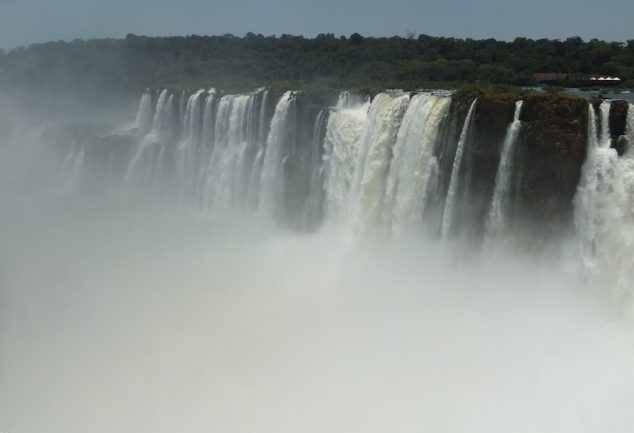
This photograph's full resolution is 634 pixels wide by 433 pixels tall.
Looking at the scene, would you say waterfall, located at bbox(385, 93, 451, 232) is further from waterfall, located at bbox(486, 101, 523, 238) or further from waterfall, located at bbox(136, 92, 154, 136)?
waterfall, located at bbox(136, 92, 154, 136)

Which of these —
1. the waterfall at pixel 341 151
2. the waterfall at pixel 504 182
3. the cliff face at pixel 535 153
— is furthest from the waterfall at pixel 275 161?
A: the waterfall at pixel 504 182

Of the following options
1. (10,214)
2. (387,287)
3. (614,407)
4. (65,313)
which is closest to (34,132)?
(10,214)

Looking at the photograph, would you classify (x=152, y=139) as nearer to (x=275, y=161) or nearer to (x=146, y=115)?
(x=146, y=115)

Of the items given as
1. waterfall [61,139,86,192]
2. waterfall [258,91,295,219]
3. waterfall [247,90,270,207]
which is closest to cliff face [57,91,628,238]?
waterfall [258,91,295,219]

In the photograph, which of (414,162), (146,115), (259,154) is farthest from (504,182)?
(146,115)

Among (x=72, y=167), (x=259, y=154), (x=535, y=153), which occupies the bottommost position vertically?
(x=72, y=167)

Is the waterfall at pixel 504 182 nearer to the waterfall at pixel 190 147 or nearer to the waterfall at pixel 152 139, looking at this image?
the waterfall at pixel 190 147
